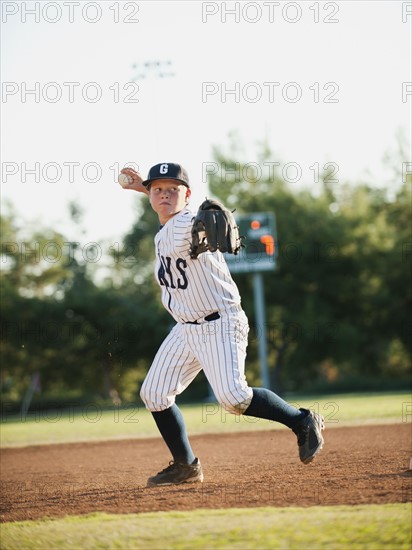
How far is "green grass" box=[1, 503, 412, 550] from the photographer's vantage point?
3.41 meters

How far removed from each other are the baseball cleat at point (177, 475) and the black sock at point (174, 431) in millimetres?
40

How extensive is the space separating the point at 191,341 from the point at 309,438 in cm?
99

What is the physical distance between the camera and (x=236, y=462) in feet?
22.6

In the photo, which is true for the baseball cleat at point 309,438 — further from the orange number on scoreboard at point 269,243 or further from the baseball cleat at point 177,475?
the orange number on scoreboard at point 269,243

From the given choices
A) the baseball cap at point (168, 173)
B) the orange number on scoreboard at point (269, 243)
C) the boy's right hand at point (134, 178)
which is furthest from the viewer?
the orange number on scoreboard at point (269, 243)

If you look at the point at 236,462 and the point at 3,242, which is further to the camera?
the point at 3,242

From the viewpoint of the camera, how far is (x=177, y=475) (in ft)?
17.8

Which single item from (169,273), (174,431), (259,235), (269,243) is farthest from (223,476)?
(259,235)

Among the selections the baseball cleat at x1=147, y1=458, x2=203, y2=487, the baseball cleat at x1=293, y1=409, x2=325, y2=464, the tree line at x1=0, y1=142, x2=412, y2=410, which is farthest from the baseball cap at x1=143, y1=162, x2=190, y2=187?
the tree line at x1=0, y1=142, x2=412, y2=410

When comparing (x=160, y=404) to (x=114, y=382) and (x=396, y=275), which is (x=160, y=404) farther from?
(x=114, y=382)

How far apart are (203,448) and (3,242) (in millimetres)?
32137

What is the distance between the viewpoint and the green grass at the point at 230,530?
→ 11.2 ft

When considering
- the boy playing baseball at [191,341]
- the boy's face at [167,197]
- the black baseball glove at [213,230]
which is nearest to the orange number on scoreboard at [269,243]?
the boy playing baseball at [191,341]

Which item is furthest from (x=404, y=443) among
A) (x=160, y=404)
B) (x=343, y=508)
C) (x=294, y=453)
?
(x=343, y=508)
